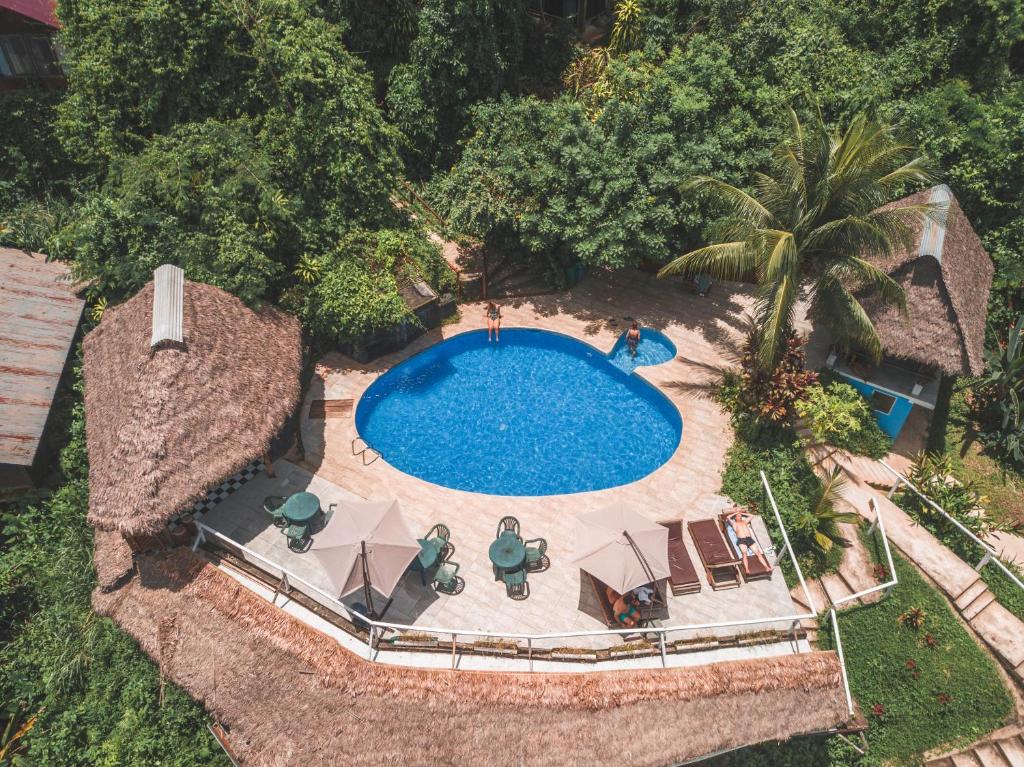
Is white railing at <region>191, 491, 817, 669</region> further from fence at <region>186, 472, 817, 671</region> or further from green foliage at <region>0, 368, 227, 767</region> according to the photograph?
green foliage at <region>0, 368, 227, 767</region>

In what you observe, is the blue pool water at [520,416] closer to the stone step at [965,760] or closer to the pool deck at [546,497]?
the pool deck at [546,497]

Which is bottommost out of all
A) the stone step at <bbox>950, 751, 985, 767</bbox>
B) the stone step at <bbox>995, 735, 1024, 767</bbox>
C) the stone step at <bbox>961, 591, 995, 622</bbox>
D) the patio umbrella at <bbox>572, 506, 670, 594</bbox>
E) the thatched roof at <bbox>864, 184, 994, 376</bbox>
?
the stone step at <bbox>950, 751, 985, 767</bbox>

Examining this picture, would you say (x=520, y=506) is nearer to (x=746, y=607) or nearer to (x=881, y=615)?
(x=746, y=607)

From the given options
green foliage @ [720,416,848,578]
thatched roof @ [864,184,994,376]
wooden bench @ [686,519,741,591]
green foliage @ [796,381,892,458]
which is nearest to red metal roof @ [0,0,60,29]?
wooden bench @ [686,519,741,591]

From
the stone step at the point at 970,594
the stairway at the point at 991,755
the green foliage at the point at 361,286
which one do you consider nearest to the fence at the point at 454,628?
the stone step at the point at 970,594

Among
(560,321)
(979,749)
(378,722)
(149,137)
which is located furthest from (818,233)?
(149,137)

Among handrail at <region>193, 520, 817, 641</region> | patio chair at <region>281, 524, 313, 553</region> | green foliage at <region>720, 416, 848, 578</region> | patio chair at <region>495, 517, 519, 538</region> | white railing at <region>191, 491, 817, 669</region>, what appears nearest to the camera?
handrail at <region>193, 520, 817, 641</region>

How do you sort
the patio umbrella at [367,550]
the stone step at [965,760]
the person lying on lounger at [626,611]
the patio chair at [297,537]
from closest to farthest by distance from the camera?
the patio umbrella at [367,550] → the person lying on lounger at [626,611] → the stone step at [965,760] → the patio chair at [297,537]
